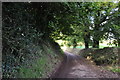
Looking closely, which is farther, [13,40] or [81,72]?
[81,72]

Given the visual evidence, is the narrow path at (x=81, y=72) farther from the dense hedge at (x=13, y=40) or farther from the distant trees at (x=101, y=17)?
the distant trees at (x=101, y=17)

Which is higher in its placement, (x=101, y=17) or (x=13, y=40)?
(x=101, y=17)

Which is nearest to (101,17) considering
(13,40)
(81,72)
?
(81,72)

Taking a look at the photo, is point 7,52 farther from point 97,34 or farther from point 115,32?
point 115,32

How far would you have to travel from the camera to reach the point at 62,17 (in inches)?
291

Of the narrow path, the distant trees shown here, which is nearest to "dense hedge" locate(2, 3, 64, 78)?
the narrow path

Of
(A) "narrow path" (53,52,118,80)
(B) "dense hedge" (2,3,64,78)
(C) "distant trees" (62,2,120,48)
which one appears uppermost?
(C) "distant trees" (62,2,120,48)

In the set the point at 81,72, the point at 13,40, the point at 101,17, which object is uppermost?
the point at 101,17

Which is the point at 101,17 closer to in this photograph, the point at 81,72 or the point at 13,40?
the point at 81,72

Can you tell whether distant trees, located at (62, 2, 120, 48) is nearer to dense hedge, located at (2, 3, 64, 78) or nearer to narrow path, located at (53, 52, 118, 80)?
narrow path, located at (53, 52, 118, 80)

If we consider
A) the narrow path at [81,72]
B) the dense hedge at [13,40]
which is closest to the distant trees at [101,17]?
the narrow path at [81,72]

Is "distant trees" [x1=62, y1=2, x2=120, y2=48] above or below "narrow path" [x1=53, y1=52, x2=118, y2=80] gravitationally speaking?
above

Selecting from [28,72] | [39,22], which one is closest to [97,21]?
[39,22]

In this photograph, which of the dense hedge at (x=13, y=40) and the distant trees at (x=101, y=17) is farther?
the distant trees at (x=101, y=17)
